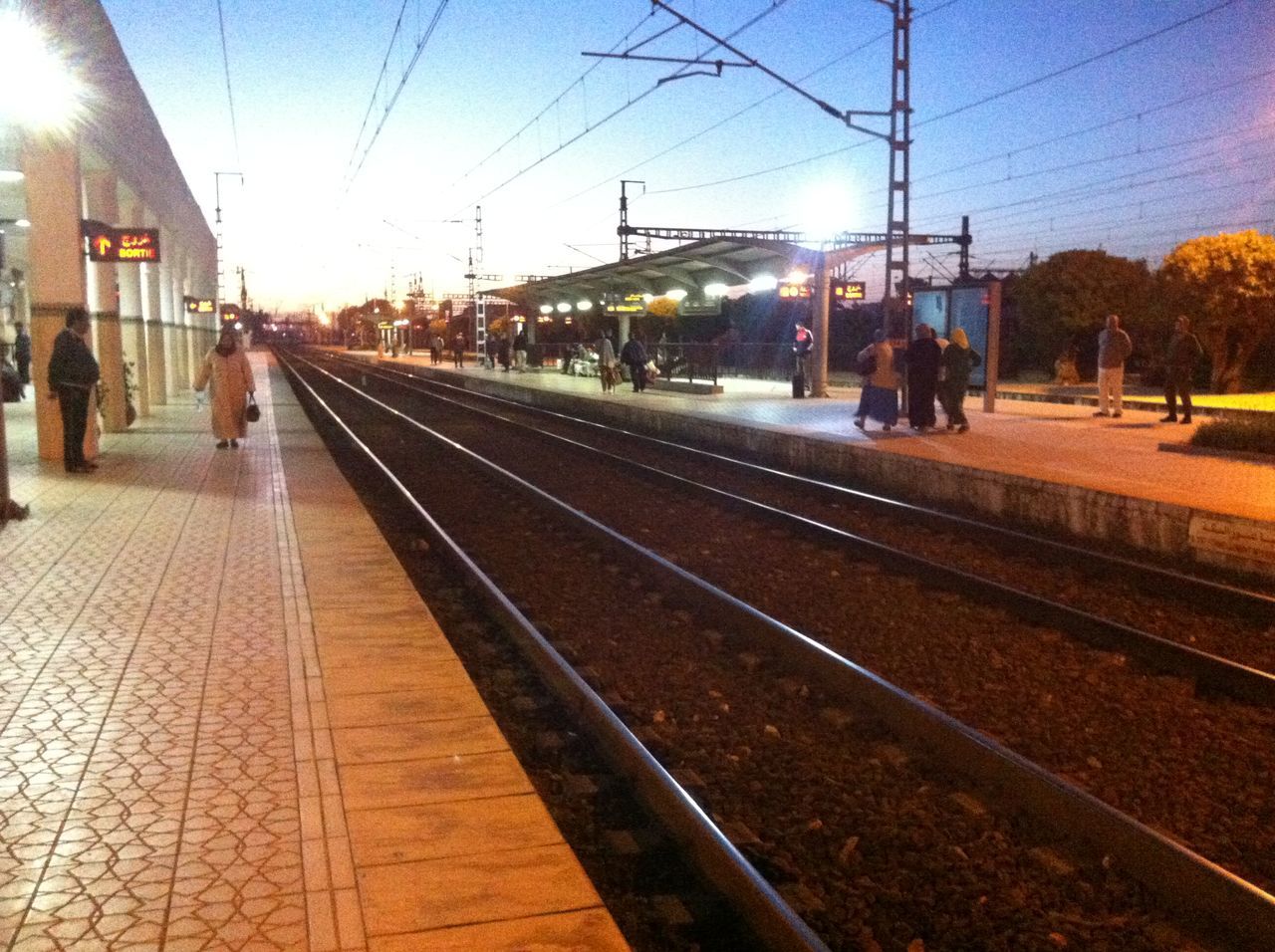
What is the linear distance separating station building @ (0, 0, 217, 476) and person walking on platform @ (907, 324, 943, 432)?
11192 mm

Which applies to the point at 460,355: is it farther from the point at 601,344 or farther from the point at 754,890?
the point at 754,890

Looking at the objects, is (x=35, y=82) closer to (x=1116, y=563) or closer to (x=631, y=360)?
(x=1116, y=563)

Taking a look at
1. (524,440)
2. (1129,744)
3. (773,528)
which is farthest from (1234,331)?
(1129,744)

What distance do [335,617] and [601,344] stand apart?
2694 cm

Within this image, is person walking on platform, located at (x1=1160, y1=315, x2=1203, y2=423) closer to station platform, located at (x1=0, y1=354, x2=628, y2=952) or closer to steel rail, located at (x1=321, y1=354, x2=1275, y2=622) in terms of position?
steel rail, located at (x1=321, y1=354, x2=1275, y2=622)

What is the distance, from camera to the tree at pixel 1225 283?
104 feet

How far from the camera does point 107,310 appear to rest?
62.5 feet

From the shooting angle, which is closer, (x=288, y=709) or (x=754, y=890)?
(x=754, y=890)

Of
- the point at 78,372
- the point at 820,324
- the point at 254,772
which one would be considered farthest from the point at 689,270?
the point at 254,772

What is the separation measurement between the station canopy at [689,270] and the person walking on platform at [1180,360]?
8.98 metres

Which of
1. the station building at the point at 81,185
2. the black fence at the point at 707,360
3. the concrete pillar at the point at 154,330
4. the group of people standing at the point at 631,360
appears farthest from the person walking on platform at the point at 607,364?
the station building at the point at 81,185

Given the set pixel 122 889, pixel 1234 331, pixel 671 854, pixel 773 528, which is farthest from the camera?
pixel 1234 331

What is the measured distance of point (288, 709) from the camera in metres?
5.80

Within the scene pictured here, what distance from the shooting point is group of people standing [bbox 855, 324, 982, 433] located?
18359mm
